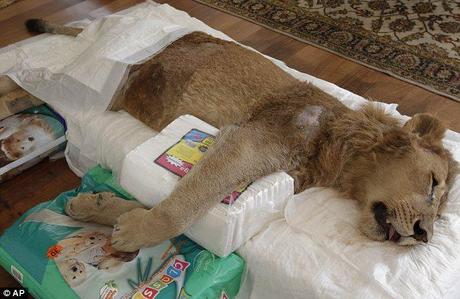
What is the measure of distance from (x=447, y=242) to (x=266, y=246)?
0.64 m

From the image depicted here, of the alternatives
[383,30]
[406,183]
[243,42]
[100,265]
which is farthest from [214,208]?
[383,30]

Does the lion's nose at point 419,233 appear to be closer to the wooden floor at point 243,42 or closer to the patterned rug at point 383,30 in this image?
the wooden floor at point 243,42

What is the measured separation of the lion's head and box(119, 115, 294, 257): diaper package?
0.99 ft

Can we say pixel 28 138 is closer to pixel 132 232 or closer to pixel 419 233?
pixel 132 232

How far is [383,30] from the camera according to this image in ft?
11.3

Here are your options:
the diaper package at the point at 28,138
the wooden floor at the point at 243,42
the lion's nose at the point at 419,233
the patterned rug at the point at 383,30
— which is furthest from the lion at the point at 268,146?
the patterned rug at the point at 383,30

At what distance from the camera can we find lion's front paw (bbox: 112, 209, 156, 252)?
5.05 feet

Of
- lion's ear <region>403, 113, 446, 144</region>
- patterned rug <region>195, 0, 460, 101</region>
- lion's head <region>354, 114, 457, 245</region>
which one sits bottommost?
patterned rug <region>195, 0, 460, 101</region>

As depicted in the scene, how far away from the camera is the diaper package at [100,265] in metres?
1.50

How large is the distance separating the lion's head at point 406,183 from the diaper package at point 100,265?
521 mm

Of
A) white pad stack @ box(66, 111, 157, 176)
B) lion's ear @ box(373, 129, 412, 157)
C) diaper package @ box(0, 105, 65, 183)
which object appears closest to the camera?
lion's ear @ box(373, 129, 412, 157)

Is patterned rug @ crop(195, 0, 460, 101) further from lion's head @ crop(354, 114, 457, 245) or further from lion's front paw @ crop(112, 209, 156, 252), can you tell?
lion's front paw @ crop(112, 209, 156, 252)

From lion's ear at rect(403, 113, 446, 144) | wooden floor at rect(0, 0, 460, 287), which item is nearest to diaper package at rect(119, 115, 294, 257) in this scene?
lion's ear at rect(403, 113, 446, 144)

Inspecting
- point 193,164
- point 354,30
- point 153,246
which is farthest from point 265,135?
point 354,30
